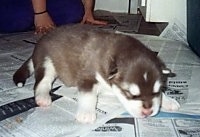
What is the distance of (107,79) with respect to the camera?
3.46 feet

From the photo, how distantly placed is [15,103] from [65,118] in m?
0.18

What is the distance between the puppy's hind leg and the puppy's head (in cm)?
24

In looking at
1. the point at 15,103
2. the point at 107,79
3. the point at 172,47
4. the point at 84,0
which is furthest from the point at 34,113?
the point at 84,0

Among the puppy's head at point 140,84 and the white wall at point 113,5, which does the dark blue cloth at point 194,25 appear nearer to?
the puppy's head at point 140,84

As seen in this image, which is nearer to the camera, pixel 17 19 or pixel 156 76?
pixel 156 76

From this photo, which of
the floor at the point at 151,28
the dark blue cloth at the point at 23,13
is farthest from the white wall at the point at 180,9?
the dark blue cloth at the point at 23,13

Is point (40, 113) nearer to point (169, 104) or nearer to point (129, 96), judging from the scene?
point (129, 96)

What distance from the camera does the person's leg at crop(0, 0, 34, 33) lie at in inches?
79.7

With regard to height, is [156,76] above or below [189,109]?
above

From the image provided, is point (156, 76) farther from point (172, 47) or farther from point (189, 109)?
point (172, 47)

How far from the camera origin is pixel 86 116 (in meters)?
1.03

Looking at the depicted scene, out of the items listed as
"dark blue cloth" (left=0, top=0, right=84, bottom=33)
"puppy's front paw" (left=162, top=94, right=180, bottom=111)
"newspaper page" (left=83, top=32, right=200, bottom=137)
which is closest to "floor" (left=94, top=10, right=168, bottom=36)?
"dark blue cloth" (left=0, top=0, right=84, bottom=33)

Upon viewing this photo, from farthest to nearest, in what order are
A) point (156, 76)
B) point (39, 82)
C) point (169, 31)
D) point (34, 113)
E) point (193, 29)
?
point (169, 31) < point (193, 29) < point (39, 82) < point (34, 113) < point (156, 76)

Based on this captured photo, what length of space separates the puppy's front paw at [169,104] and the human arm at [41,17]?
0.89 metres
